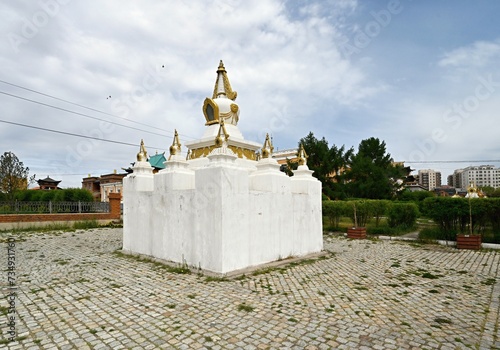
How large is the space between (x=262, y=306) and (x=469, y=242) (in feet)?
37.2

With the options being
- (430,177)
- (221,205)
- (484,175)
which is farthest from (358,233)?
(430,177)

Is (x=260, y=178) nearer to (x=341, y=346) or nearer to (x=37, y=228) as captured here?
(x=341, y=346)

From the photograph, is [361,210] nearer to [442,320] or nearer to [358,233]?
[358,233]

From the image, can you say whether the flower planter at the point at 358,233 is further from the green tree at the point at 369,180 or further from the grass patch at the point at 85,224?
the grass patch at the point at 85,224

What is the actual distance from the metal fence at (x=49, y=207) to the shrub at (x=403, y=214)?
19.6 m

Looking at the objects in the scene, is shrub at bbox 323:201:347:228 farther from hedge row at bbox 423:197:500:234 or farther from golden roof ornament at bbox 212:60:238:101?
golden roof ornament at bbox 212:60:238:101

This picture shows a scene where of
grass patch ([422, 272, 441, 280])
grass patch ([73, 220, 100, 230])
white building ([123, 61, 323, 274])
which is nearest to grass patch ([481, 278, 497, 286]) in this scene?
grass patch ([422, 272, 441, 280])

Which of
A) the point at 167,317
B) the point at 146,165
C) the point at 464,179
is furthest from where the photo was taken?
the point at 464,179

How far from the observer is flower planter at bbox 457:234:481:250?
1253 centimetres

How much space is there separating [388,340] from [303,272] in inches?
156

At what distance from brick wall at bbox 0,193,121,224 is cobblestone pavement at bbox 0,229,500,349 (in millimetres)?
11209

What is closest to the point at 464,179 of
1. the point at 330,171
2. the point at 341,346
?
the point at 330,171

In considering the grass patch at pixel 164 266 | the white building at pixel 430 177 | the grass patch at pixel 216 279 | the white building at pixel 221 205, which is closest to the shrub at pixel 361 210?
the white building at pixel 221 205

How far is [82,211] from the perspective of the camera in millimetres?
21609
